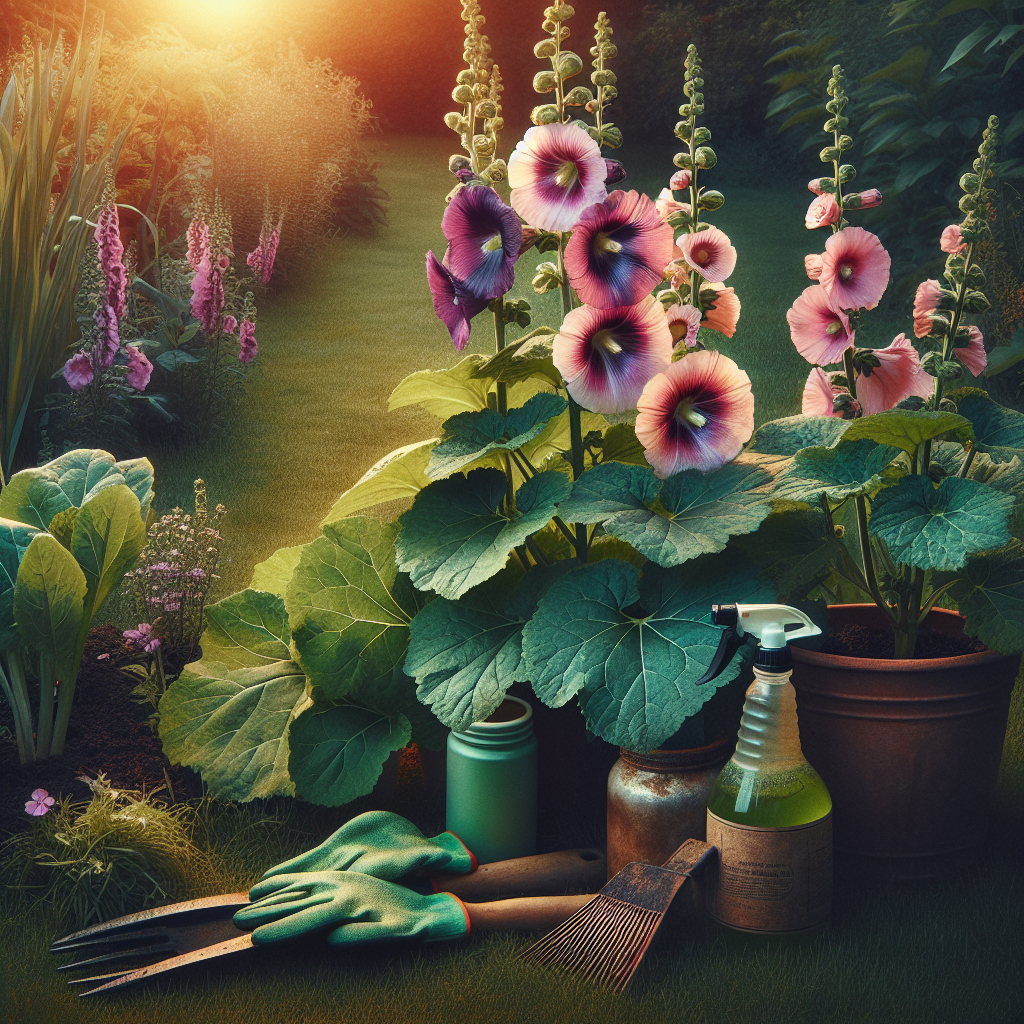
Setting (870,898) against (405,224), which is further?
(405,224)

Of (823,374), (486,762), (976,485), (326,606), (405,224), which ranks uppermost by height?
(405,224)

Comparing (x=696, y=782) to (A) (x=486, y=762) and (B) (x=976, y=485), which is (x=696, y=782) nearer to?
(A) (x=486, y=762)

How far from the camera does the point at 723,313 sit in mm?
1628

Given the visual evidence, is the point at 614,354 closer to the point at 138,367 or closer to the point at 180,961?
the point at 180,961

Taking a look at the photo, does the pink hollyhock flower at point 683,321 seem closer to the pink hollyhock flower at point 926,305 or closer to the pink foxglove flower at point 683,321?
the pink foxglove flower at point 683,321

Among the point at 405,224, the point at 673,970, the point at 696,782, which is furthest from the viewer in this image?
the point at 405,224

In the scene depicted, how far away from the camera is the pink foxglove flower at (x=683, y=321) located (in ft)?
4.97

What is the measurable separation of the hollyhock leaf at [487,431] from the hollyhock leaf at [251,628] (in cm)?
43

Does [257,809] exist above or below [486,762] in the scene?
below

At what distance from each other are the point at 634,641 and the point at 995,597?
18.5 inches

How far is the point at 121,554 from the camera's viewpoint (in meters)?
1.60

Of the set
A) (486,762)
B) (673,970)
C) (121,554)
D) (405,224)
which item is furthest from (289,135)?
(673,970)

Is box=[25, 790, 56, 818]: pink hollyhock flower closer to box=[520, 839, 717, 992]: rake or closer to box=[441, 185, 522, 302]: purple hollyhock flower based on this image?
box=[520, 839, 717, 992]: rake

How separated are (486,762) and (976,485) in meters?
0.73
